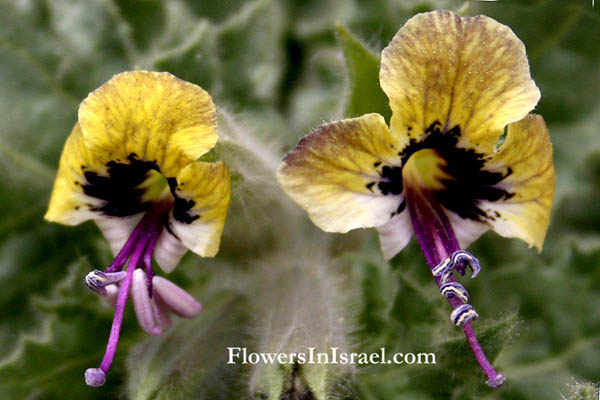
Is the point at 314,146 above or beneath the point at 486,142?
above

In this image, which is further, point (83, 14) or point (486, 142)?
point (83, 14)

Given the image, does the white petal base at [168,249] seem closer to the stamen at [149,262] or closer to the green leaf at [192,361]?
the stamen at [149,262]

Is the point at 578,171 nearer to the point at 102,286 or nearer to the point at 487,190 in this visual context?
the point at 487,190

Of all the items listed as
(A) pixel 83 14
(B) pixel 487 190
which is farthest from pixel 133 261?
(A) pixel 83 14

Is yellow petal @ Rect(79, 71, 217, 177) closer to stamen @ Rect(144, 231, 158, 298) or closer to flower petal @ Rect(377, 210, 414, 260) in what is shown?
stamen @ Rect(144, 231, 158, 298)

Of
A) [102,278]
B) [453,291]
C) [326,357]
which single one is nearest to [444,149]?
[453,291]

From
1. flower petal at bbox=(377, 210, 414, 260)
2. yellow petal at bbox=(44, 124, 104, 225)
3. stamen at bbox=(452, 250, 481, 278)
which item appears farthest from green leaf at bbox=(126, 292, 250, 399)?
stamen at bbox=(452, 250, 481, 278)
